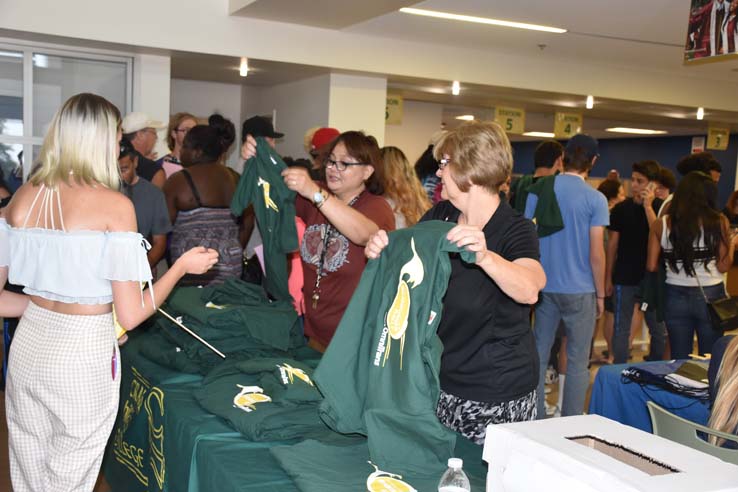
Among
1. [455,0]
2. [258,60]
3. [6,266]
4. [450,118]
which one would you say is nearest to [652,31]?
[455,0]

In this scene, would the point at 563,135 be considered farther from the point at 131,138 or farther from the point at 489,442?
the point at 489,442

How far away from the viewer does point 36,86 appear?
620 centimetres

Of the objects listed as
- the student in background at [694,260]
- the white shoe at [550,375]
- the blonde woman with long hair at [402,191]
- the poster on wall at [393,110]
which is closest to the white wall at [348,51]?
the poster on wall at [393,110]

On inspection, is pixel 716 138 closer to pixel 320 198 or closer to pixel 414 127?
pixel 414 127

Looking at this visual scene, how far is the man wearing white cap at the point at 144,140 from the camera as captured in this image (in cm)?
463

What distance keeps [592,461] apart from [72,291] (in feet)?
4.72

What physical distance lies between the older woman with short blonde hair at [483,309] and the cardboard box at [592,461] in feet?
2.21

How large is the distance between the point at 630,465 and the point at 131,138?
414 cm

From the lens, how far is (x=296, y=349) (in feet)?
9.68

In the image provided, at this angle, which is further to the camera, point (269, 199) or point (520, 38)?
point (520, 38)

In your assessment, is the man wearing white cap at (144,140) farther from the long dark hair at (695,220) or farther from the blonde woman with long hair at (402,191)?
the long dark hair at (695,220)

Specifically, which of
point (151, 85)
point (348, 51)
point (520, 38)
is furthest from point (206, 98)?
point (520, 38)

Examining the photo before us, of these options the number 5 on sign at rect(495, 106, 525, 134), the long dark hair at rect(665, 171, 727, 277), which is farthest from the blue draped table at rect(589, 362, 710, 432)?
the number 5 on sign at rect(495, 106, 525, 134)

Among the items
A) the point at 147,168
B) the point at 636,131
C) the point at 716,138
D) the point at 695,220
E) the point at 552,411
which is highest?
the point at 636,131
